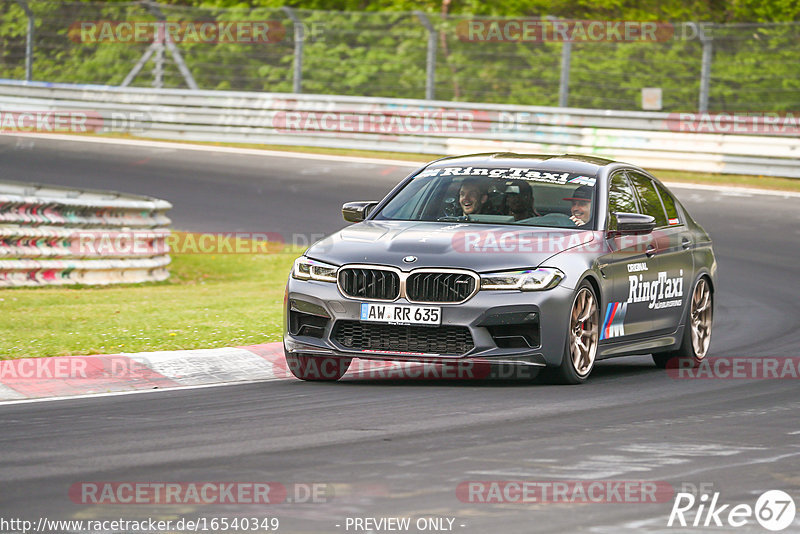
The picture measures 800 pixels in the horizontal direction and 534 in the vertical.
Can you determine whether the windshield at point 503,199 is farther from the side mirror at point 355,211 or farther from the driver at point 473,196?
the side mirror at point 355,211

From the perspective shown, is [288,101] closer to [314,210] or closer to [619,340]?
[314,210]

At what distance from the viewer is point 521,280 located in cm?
931

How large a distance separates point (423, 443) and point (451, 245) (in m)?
2.45

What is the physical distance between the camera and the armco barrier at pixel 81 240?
15867mm

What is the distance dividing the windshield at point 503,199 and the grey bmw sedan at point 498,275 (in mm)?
11

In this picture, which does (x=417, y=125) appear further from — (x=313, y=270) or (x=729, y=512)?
(x=729, y=512)

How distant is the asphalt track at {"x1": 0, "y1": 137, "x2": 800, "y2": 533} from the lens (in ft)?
19.1

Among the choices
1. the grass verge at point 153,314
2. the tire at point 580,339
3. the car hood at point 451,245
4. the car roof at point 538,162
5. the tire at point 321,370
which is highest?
the car roof at point 538,162

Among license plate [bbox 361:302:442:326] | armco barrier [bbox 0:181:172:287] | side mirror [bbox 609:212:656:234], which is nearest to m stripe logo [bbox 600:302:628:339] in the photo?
side mirror [bbox 609:212:656:234]

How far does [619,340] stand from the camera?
10.5m

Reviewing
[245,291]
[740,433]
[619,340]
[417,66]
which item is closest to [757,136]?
[417,66]

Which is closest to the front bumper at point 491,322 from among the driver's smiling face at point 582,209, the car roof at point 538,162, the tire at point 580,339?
the tire at point 580,339

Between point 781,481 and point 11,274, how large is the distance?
1097 cm

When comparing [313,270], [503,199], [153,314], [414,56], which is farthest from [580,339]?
[414,56]
